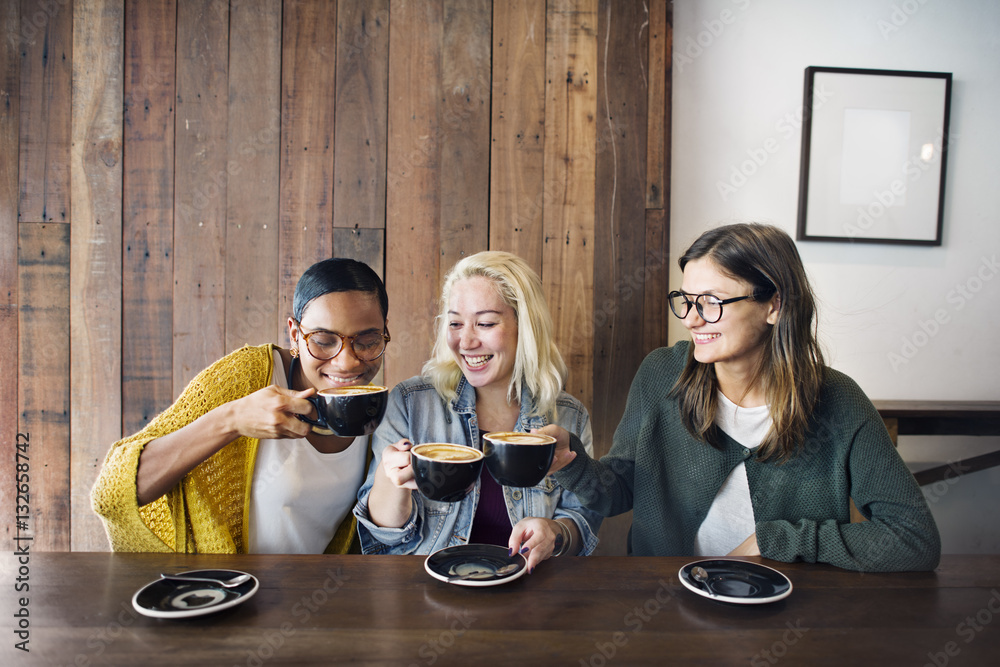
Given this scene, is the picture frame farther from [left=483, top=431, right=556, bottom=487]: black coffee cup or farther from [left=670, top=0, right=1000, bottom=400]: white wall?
[left=483, top=431, right=556, bottom=487]: black coffee cup

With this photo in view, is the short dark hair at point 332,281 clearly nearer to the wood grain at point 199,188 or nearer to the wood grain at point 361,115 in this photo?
the wood grain at point 361,115

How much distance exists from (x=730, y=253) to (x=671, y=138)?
0.98 meters

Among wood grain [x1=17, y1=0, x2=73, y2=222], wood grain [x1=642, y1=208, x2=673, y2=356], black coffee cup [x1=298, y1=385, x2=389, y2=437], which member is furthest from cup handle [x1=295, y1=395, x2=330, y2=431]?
wood grain [x1=17, y1=0, x2=73, y2=222]

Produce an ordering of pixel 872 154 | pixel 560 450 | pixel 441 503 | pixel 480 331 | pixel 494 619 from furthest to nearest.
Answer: pixel 872 154 < pixel 480 331 < pixel 441 503 < pixel 560 450 < pixel 494 619

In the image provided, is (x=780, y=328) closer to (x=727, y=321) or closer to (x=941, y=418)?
(x=727, y=321)

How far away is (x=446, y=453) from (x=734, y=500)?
0.81 meters

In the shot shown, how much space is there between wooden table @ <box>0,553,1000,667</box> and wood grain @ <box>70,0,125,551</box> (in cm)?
117

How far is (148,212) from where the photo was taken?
83.4 inches

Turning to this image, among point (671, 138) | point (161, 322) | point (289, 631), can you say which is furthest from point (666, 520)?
point (161, 322)

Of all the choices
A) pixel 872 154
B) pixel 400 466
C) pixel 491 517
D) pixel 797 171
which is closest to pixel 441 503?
pixel 491 517

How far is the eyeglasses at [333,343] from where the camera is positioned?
147 centimetres

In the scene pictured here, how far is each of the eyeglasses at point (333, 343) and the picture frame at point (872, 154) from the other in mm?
1786

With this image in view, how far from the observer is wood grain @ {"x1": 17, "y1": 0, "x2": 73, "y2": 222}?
2.08 meters

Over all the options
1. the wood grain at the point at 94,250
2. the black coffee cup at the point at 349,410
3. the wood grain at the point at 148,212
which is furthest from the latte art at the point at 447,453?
the wood grain at the point at 94,250
